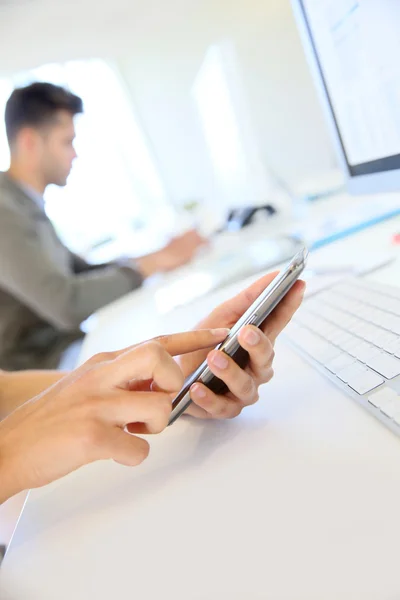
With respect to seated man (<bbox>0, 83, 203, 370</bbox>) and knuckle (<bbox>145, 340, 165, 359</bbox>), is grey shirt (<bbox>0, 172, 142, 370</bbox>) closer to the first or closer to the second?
seated man (<bbox>0, 83, 203, 370</bbox>)

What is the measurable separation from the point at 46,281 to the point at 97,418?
2.56 ft

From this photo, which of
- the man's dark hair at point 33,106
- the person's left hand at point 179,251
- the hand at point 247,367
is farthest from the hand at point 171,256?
the hand at point 247,367

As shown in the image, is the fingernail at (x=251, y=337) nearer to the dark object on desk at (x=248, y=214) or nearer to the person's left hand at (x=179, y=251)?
the person's left hand at (x=179, y=251)

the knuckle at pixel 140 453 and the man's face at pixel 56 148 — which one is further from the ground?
the man's face at pixel 56 148

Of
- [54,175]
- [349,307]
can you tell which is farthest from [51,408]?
[54,175]

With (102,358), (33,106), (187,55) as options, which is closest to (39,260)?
(33,106)

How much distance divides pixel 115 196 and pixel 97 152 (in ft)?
1.19

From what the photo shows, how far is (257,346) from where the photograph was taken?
1.04ft

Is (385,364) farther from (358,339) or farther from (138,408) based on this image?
(138,408)

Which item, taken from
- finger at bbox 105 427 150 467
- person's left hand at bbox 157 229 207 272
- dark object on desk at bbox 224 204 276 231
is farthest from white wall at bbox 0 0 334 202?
finger at bbox 105 427 150 467

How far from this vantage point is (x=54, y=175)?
1430 millimetres

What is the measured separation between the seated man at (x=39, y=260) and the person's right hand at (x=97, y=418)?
0.72 metres

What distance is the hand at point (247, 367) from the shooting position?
317 mm

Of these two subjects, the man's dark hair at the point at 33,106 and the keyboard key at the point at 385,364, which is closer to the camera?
the keyboard key at the point at 385,364
